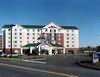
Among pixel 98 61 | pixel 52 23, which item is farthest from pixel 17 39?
pixel 98 61

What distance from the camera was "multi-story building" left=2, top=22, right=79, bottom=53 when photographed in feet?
509

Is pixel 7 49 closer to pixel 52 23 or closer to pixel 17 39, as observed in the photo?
pixel 17 39

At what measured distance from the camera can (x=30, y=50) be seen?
5217 inches

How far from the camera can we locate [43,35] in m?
158

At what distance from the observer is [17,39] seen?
6127 inches

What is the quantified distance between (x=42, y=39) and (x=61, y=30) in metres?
12.6

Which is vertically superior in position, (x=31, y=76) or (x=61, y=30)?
(x=61, y=30)

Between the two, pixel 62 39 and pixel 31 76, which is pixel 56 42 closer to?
pixel 62 39

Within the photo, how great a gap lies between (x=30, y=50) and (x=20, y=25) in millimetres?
29306

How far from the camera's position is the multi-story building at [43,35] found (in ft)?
509

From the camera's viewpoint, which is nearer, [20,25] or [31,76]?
[31,76]

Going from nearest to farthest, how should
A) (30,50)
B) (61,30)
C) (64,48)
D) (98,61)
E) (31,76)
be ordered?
(31,76) < (98,61) < (30,50) < (64,48) < (61,30)

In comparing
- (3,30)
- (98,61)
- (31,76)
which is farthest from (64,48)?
(31,76)

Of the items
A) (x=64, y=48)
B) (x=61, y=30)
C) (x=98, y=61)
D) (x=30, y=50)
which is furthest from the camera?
(x=61, y=30)
